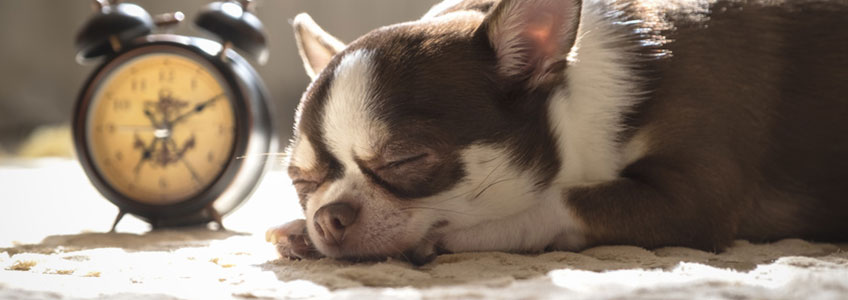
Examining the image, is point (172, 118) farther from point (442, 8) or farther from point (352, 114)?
point (352, 114)

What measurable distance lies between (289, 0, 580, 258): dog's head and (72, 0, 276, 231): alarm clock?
62 cm

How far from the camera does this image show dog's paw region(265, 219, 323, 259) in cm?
163

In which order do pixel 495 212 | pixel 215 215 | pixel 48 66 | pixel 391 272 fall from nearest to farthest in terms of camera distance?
pixel 391 272, pixel 495 212, pixel 215 215, pixel 48 66

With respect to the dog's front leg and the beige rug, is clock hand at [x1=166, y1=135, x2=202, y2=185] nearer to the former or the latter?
the beige rug

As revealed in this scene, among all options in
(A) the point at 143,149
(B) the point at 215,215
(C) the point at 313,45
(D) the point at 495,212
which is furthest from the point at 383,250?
(A) the point at 143,149

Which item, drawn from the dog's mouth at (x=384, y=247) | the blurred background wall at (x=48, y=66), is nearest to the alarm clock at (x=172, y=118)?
the dog's mouth at (x=384, y=247)

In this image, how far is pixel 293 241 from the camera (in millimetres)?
1659

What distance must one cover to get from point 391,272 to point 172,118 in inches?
47.1

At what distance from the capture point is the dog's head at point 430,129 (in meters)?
1.48

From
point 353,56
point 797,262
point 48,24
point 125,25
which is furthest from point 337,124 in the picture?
point 48,24

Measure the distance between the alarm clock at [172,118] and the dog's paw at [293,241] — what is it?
Answer: 0.50 m


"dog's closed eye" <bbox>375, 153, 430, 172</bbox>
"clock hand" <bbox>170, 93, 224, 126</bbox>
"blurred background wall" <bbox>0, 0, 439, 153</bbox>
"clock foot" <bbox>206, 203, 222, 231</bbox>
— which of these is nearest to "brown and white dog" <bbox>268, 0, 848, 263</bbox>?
"dog's closed eye" <bbox>375, 153, 430, 172</bbox>

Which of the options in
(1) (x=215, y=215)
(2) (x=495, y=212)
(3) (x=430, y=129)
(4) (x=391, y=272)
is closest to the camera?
(4) (x=391, y=272)

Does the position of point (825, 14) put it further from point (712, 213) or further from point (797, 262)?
point (797, 262)
